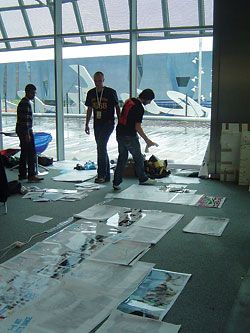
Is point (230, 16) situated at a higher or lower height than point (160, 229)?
higher

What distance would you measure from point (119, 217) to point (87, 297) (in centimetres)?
150

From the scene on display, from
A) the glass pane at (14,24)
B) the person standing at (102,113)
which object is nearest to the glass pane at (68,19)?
the glass pane at (14,24)

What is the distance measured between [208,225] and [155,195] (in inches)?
44.3

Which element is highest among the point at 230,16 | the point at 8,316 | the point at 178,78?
the point at 230,16

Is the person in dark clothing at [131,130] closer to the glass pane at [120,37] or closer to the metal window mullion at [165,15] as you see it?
the metal window mullion at [165,15]

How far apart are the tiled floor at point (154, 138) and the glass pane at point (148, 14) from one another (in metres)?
1.92

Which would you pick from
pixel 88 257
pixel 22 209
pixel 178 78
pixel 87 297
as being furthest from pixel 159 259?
pixel 178 78

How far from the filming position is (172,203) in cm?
415

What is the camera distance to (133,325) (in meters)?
1.89

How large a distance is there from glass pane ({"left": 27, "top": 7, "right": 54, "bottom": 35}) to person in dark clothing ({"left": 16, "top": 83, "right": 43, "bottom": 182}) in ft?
7.43

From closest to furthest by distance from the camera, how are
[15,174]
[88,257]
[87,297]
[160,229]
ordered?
[87,297] < [88,257] < [160,229] < [15,174]

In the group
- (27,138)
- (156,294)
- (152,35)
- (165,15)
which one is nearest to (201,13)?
(165,15)

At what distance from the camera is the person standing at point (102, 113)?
16.7 feet

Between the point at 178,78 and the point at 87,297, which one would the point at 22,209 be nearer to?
the point at 87,297
